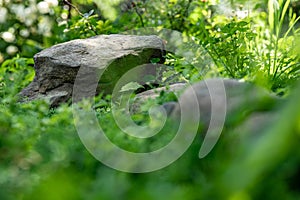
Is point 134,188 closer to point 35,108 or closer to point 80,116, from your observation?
point 80,116

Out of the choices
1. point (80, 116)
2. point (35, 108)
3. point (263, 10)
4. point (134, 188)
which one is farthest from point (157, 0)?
point (134, 188)

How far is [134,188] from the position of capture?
1.12 m

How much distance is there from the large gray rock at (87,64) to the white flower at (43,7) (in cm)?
209

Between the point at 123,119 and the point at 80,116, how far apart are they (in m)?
0.16

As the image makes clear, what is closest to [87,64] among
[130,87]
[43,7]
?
[130,87]

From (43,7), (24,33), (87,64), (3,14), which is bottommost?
(24,33)

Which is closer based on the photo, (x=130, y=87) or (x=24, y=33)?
(x=130, y=87)

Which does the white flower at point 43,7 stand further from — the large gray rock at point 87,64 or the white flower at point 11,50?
the large gray rock at point 87,64

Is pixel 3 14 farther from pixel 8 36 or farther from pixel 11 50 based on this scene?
pixel 11 50

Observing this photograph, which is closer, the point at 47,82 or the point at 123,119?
the point at 123,119

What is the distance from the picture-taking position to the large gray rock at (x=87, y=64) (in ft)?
12.0

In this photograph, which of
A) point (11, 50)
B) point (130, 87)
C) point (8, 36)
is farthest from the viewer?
point (11, 50)

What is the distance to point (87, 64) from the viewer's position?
3.67 m

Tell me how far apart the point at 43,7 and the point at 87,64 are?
253 cm
